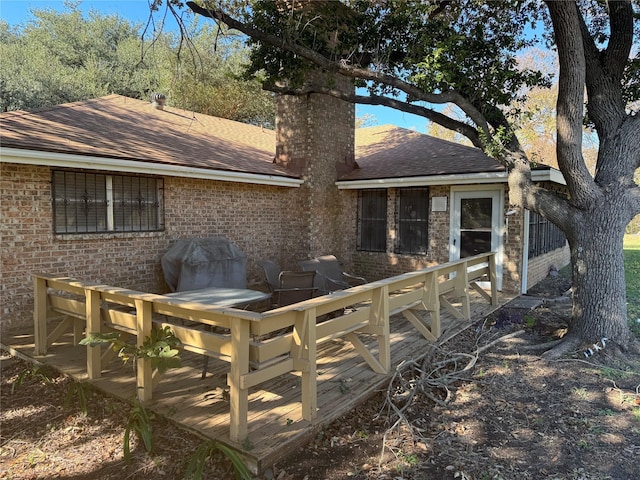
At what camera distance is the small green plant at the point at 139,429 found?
10.3 ft

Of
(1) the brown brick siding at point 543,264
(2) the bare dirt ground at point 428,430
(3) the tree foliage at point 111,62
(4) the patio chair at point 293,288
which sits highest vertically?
(3) the tree foliage at point 111,62

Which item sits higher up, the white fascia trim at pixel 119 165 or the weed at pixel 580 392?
the white fascia trim at pixel 119 165

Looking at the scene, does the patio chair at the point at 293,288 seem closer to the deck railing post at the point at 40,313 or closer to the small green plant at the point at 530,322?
the deck railing post at the point at 40,313

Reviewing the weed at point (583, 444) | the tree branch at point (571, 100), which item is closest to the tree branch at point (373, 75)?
the tree branch at point (571, 100)

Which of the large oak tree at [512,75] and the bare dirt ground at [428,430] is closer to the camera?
the bare dirt ground at [428,430]

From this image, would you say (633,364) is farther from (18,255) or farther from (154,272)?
(18,255)

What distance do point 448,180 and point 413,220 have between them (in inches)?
60.4

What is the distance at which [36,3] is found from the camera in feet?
66.5

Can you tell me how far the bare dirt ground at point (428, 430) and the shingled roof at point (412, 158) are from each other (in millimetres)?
4830

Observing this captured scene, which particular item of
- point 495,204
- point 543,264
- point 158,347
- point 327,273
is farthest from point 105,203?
point 543,264

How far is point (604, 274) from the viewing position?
5328mm

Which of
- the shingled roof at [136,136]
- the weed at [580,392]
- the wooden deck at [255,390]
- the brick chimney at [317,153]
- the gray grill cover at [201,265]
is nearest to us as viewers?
the wooden deck at [255,390]

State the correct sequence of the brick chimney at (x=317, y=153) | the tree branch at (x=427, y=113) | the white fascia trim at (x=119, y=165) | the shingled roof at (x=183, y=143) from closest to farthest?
the white fascia trim at (x=119, y=165) → the shingled roof at (x=183, y=143) → the tree branch at (x=427, y=113) → the brick chimney at (x=317, y=153)

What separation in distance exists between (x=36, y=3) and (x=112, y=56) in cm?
447
